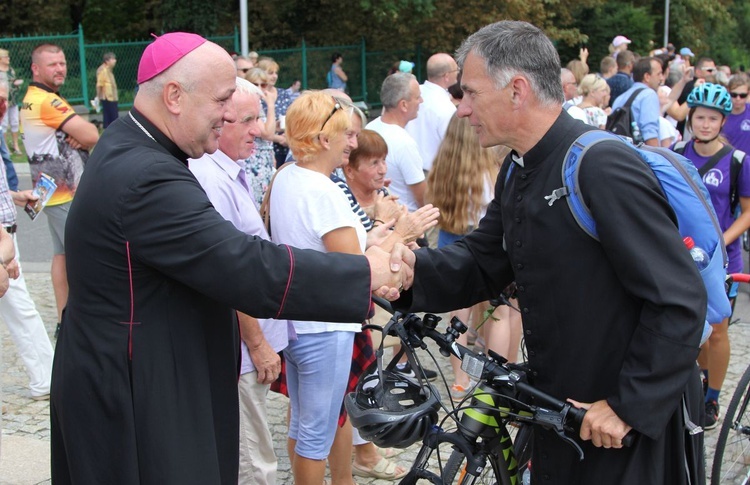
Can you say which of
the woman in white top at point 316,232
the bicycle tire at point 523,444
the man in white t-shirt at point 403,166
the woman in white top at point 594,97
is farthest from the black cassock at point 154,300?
the woman in white top at point 594,97

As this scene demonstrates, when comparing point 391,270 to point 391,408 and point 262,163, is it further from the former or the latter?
point 262,163

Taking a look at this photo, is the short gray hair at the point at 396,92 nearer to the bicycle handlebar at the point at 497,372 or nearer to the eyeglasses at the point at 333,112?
the eyeglasses at the point at 333,112

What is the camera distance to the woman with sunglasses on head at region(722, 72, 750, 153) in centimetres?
882

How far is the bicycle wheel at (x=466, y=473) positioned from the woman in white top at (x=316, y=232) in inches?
39.0

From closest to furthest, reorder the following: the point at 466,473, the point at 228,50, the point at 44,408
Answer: the point at 466,473
the point at 44,408
the point at 228,50

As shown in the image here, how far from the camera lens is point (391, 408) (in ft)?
8.73

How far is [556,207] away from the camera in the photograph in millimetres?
2449

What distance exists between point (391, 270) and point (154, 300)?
0.75 m

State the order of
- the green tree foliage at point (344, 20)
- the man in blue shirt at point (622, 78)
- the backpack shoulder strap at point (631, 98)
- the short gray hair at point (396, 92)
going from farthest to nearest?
the green tree foliage at point (344, 20) < the man in blue shirt at point (622, 78) < the backpack shoulder strap at point (631, 98) < the short gray hair at point (396, 92)

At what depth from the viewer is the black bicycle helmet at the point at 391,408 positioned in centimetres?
256

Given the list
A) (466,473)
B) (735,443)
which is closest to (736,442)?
(735,443)

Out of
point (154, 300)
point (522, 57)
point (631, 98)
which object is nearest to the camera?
point (154, 300)

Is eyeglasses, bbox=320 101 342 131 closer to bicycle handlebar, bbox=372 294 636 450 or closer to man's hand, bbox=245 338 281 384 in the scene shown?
man's hand, bbox=245 338 281 384

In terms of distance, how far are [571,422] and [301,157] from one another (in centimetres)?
191
